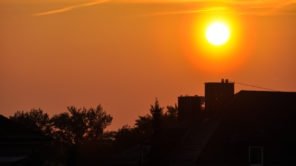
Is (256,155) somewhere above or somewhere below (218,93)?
below

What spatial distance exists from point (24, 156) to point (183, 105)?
30622 millimetres

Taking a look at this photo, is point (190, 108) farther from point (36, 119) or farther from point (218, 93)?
point (36, 119)

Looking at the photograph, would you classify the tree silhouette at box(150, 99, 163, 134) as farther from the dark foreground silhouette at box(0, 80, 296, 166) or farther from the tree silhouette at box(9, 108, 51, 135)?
the tree silhouette at box(9, 108, 51, 135)

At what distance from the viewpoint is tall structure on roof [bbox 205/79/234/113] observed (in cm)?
8019

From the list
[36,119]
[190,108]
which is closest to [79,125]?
[36,119]

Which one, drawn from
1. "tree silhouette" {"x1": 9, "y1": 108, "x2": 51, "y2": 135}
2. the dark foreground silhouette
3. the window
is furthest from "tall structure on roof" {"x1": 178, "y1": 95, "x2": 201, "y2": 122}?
"tree silhouette" {"x1": 9, "y1": 108, "x2": 51, "y2": 135}

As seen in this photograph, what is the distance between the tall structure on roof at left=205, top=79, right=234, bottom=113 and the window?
6.03 m

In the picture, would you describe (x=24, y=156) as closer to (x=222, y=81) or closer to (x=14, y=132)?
(x=14, y=132)

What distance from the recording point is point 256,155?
246 feet

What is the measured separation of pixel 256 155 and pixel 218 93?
8.07 meters

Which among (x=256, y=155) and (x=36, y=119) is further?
(x=36, y=119)

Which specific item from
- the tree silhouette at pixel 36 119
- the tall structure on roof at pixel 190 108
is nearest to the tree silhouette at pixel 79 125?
the tree silhouette at pixel 36 119

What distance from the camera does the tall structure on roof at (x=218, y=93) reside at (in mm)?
80188

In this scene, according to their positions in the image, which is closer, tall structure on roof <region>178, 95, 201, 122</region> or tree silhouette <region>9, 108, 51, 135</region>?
tall structure on roof <region>178, 95, 201, 122</region>
